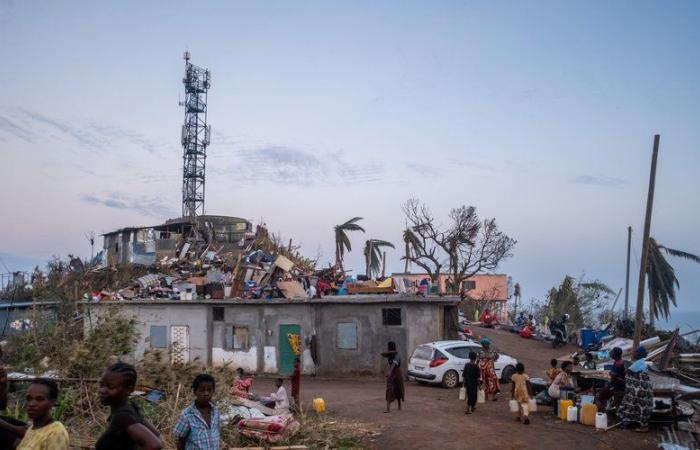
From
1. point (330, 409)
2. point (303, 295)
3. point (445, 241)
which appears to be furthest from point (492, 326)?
point (330, 409)

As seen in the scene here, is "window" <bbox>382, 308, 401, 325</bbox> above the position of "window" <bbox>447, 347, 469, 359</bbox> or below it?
above

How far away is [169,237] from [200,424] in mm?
35223

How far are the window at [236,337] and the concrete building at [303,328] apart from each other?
0.04 meters

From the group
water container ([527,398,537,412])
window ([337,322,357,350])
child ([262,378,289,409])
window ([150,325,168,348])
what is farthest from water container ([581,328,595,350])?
window ([150,325,168,348])

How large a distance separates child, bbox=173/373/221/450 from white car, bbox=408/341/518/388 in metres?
15.3

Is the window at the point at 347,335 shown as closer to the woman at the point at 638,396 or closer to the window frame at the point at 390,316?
the window frame at the point at 390,316

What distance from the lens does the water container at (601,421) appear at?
1346cm

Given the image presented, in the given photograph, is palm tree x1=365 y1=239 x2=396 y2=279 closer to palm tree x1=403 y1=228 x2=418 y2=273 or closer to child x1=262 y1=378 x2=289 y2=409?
palm tree x1=403 y1=228 x2=418 y2=273

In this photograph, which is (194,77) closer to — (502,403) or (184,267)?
(184,267)

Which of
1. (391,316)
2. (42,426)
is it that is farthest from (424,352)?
(42,426)

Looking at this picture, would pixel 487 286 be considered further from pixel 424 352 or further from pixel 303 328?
pixel 424 352

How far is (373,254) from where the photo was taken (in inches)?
1522

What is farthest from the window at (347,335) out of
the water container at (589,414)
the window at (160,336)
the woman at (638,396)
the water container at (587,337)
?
the woman at (638,396)

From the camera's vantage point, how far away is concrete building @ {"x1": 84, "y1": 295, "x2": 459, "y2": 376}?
942 inches
